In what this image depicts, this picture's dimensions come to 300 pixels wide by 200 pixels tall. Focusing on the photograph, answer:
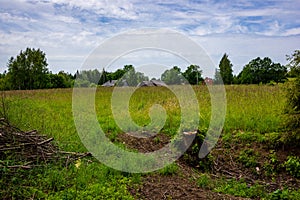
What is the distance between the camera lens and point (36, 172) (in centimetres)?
504

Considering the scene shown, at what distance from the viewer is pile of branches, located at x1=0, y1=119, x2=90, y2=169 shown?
5.26 m

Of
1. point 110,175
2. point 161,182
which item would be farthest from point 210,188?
point 110,175

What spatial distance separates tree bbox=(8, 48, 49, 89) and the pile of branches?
3314cm

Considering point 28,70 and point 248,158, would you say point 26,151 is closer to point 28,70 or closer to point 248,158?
point 248,158

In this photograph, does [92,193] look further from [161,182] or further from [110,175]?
[161,182]

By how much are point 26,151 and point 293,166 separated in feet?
15.9

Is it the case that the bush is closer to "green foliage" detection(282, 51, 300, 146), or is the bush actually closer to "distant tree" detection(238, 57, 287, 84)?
"green foliage" detection(282, 51, 300, 146)

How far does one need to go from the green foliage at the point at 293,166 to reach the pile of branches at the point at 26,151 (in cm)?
383

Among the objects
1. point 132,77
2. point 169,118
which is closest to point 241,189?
point 169,118

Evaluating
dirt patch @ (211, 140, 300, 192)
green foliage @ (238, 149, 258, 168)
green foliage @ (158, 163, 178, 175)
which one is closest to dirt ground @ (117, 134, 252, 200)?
green foliage @ (158, 163, 178, 175)

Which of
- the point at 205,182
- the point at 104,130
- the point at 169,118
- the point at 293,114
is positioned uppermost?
the point at 293,114

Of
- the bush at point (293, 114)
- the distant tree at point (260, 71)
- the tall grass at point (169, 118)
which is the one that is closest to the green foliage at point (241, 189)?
the bush at point (293, 114)

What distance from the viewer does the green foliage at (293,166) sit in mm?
6104

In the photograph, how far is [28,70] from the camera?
3747cm
